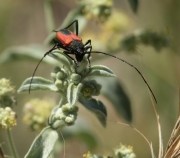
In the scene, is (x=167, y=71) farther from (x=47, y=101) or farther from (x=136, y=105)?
(x=47, y=101)

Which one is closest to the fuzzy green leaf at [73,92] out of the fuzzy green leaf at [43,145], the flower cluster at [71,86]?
the flower cluster at [71,86]

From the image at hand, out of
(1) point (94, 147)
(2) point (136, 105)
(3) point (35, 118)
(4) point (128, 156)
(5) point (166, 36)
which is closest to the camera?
(4) point (128, 156)

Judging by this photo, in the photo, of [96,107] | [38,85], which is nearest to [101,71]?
[96,107]

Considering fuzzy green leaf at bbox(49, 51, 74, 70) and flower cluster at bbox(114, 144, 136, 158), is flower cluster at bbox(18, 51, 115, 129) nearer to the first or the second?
fuzzy green leaf at bbox(49, 51, 74, 70)

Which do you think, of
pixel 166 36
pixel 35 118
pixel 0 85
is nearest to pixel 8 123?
pixel 0 85

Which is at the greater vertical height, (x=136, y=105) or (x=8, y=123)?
(x=8, y=123)

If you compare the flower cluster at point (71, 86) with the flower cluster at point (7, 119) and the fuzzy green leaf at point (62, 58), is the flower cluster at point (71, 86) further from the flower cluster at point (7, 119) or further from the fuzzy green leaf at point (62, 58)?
the flower cluster at point (7, 119)
